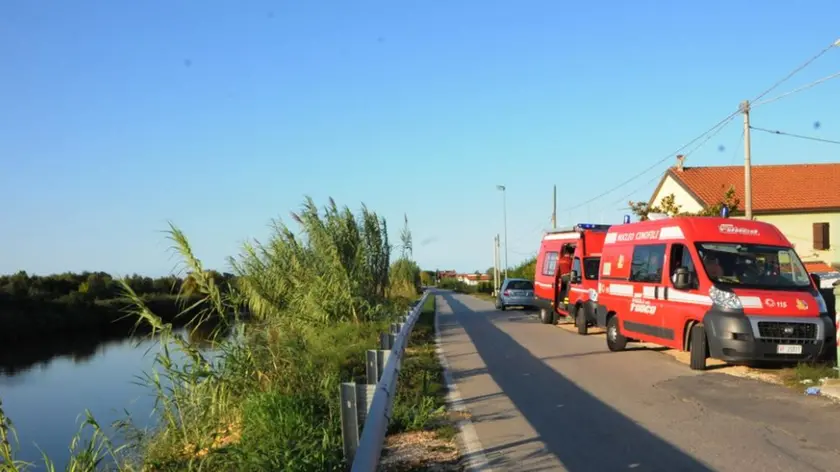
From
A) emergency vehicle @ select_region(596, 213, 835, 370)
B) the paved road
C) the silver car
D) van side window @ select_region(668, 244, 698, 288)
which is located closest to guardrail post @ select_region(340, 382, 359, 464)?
the paved road

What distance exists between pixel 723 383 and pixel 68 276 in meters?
50.1

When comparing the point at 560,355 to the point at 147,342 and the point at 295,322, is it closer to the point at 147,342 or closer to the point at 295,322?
the point at 295,322

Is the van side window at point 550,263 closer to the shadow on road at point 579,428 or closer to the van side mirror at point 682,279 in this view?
the shadow on road at point 579,428

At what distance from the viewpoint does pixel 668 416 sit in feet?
27.3

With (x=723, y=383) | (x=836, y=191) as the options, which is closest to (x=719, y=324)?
(x=723, y=383)

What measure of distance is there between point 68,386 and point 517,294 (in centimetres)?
1941

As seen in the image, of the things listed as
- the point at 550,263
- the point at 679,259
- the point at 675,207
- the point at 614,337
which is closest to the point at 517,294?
the point at 675,207

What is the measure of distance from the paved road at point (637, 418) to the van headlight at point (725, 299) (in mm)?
1134

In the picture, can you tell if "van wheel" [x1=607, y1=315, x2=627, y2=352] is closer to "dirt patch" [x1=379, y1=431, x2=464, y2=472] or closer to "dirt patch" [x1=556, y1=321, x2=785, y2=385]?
"dirt patch" [x1=556, y1=321, x2=785, y2=385]

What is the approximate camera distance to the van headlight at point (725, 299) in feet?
36.8

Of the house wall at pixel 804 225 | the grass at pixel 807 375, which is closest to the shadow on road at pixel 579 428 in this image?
the grass at pixel 807 375

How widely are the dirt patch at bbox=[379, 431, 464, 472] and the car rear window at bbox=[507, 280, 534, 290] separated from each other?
84.7ft

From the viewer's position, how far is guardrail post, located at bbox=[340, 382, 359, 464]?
4.97 m

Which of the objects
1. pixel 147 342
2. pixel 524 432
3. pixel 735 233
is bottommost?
pixel 524 432
